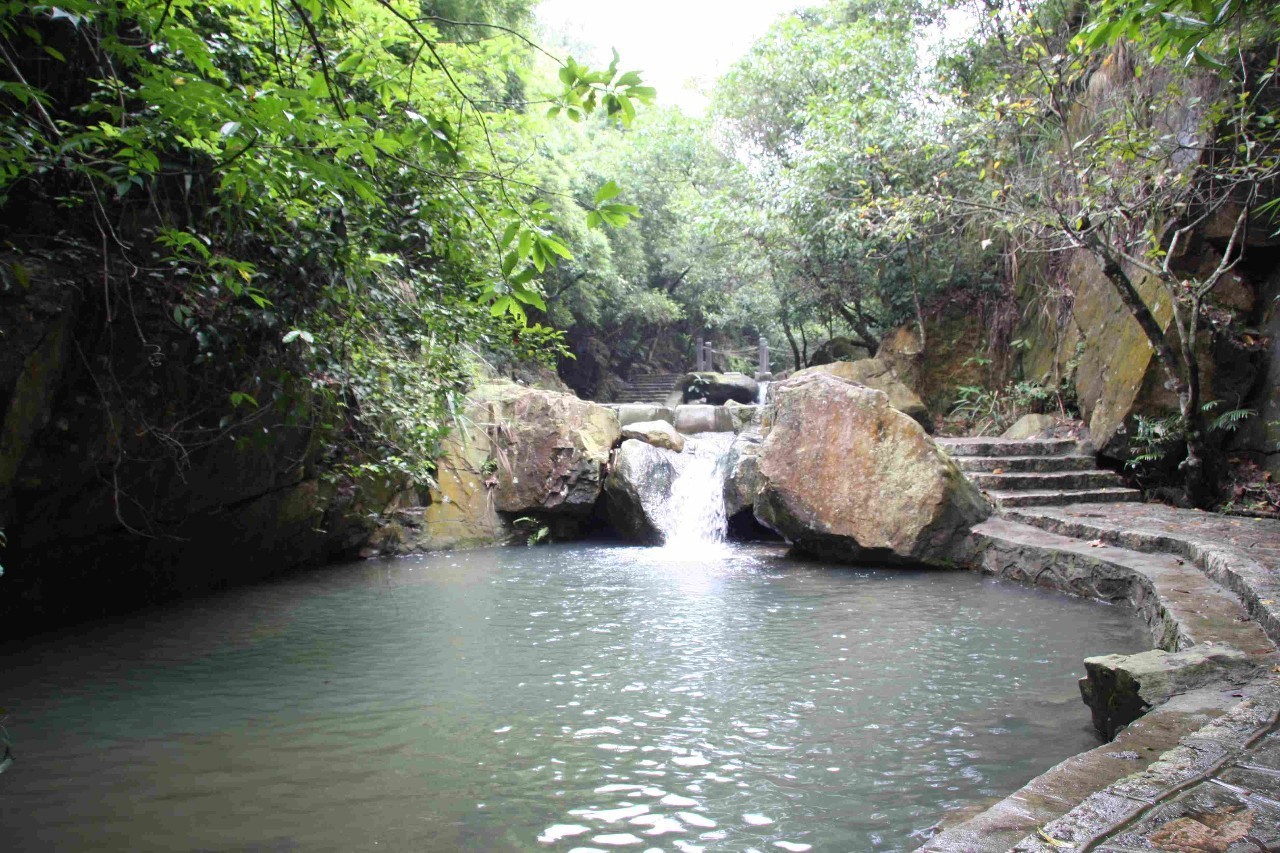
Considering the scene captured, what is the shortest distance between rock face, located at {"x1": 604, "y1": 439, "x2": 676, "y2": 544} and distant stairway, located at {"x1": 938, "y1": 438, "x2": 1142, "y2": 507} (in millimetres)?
3957

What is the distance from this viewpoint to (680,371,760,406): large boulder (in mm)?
22688

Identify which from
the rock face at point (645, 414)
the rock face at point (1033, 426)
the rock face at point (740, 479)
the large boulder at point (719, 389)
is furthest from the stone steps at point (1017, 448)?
the large boulder at point (719, 389)

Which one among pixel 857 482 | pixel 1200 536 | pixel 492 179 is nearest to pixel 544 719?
pixel 492 179

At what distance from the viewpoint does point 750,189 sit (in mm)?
16469

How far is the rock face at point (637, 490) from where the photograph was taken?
1134 cm

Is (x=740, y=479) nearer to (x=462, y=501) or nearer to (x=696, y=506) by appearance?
(x=696, y=506)

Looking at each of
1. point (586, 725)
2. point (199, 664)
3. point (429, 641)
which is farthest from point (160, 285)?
point (586, 725)

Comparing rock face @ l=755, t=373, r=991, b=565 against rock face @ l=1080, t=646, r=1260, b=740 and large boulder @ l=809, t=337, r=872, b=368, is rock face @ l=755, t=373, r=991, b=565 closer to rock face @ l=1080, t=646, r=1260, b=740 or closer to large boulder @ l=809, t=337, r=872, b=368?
rock face @ l=1080, t=646, r=1260, b=740

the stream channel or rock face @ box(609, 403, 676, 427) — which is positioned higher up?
rock face @ box(609, 403, 676, 427)

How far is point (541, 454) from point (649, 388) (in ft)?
54.4

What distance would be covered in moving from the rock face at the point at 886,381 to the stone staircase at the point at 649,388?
35.7 feet

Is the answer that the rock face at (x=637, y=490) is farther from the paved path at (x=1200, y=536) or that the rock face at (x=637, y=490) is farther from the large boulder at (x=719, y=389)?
the large boulder at (x=719, y=389)

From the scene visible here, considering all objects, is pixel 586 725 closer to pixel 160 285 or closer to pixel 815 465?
pixel 160 285

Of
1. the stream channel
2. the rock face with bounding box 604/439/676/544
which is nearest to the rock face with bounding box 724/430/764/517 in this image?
the rock face with bounding box 604/439/676/544
